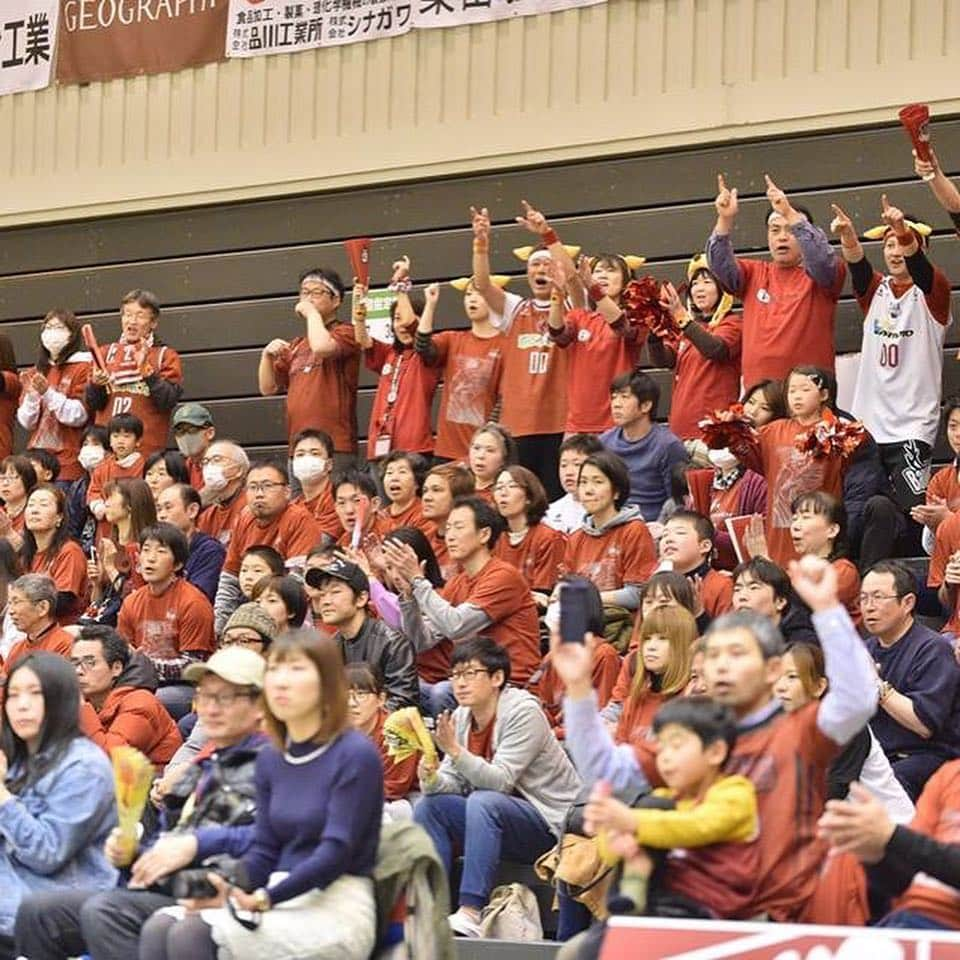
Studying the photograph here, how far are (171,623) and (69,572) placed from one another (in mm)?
1153

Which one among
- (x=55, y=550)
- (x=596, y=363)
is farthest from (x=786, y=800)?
(x=55, y=550)

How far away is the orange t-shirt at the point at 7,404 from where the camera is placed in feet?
41.1

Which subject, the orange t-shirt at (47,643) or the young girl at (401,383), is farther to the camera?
the young girl at (401,383)

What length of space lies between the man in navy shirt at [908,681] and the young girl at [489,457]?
7.95ft

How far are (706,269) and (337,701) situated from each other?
532 cm

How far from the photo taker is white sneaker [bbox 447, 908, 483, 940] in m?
6.91

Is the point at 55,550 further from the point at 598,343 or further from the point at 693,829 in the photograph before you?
the point at 693,829

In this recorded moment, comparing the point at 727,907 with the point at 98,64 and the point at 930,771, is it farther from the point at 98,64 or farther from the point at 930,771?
the point at 98,64

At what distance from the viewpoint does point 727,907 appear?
487 cm

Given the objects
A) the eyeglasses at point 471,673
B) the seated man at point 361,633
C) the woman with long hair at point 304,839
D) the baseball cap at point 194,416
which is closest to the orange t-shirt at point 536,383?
the baseball cap at point 194,416

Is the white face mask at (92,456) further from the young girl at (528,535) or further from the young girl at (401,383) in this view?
the young girl at (528,535)

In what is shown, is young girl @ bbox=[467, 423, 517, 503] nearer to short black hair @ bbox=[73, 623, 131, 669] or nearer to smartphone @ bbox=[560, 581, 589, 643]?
short black hair @ bbox=[73, 623, 131, 669]

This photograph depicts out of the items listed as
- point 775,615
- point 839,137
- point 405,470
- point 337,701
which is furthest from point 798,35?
point 337,701

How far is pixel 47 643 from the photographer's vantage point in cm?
916
